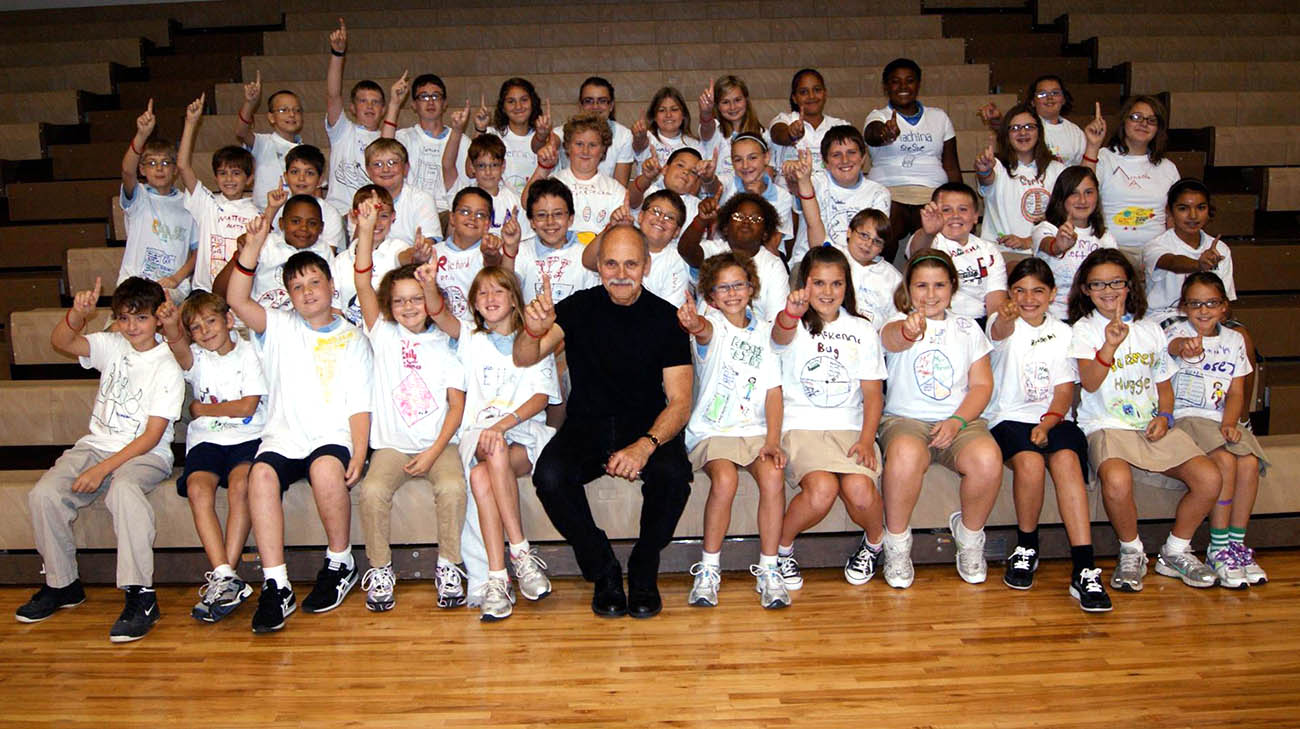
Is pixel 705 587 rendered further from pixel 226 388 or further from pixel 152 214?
pixel 152 214

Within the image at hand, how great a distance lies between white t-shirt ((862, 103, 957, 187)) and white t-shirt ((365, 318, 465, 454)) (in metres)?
2.05

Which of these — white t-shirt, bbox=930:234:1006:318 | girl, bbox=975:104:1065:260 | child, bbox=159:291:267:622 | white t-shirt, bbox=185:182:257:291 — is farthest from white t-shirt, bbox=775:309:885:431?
white t-shirt, bbox=185:182:257:291

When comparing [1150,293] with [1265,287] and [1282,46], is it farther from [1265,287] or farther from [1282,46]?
[1282,46]

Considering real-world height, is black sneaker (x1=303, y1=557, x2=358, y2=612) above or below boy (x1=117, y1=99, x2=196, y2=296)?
below

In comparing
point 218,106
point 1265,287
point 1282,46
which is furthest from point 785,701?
point 1282,46

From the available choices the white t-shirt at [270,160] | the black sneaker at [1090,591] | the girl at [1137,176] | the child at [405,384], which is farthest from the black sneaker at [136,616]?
the girl at [1137,176]

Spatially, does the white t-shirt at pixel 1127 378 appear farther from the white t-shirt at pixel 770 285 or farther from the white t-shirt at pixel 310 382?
the white t-shirt at pixel 310 382

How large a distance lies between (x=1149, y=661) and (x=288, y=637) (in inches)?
84.9

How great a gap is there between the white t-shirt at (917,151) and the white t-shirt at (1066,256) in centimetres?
67

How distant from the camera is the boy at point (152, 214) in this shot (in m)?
3.71

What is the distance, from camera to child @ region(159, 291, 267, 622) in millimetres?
2906

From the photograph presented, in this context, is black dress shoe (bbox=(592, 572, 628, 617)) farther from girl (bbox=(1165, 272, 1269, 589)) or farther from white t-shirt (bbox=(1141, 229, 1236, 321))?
white t-shirt (bbox=(1141, 229, 1236, 321))

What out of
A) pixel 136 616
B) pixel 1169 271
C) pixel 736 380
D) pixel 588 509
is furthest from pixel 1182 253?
pixel 136 616

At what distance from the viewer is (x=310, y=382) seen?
2988mm
